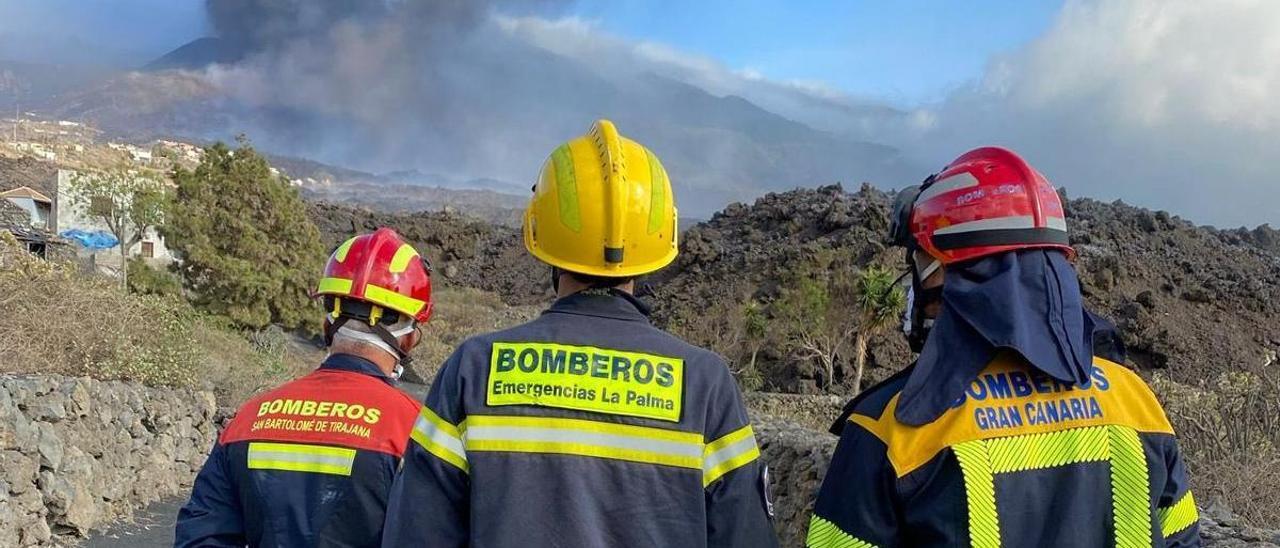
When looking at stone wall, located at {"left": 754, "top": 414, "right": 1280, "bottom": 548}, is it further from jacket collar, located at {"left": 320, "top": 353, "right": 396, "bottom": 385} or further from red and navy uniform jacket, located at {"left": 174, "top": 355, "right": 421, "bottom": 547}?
red and navy uniform jacket, located at {"left": 174, "top": 355, "right": 421, "bottom": 547}

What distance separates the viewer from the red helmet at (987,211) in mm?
1979

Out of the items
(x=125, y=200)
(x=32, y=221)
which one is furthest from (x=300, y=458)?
(x=32, y=221)

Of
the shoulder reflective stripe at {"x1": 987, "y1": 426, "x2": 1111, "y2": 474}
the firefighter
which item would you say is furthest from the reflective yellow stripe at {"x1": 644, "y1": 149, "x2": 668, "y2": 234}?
the shoulder reflective stripe at {"x1": 987, "y1": 426, "x2": 1111, "y2": 474}

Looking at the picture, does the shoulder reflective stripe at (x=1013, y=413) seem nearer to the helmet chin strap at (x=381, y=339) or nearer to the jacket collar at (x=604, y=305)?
the jacket collar at (x=604, y=305)

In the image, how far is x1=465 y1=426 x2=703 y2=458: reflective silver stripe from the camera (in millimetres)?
1827

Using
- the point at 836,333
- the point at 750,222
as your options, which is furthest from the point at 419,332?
the point at 750,222

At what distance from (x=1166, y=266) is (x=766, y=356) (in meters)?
A: 27.5

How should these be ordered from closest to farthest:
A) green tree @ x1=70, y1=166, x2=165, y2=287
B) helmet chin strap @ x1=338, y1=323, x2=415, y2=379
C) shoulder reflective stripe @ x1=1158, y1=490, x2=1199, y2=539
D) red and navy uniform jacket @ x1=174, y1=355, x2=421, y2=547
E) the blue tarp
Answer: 1. shoulder reflective stripe @ x1=1158, y1=490, x2=1199, y2=539
2. red and navy uniform jacket @ x1=174, y1=355, x2=421, y2=547
3. helmet chin strap @ x1=338, y1=323, x2=415, y2=379
4. green tree @ x1=70, y1=166, x2=165, y2=287
5. the blue tarp

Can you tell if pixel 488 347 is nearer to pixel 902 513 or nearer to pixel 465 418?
pixel 465 418

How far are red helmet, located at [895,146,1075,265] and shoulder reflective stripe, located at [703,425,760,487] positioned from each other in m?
0.64

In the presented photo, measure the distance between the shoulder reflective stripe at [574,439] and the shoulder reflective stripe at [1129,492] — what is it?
0.89 meters

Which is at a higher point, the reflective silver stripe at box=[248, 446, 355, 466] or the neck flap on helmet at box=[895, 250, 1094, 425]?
the neck flap on helmet at box=[895, 250, 1094, 425]

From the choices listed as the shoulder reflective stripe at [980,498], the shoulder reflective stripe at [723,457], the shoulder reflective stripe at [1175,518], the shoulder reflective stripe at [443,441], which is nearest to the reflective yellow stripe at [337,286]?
the shoulder reflective stripe at [443,441]

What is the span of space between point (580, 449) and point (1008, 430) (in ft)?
2.84
